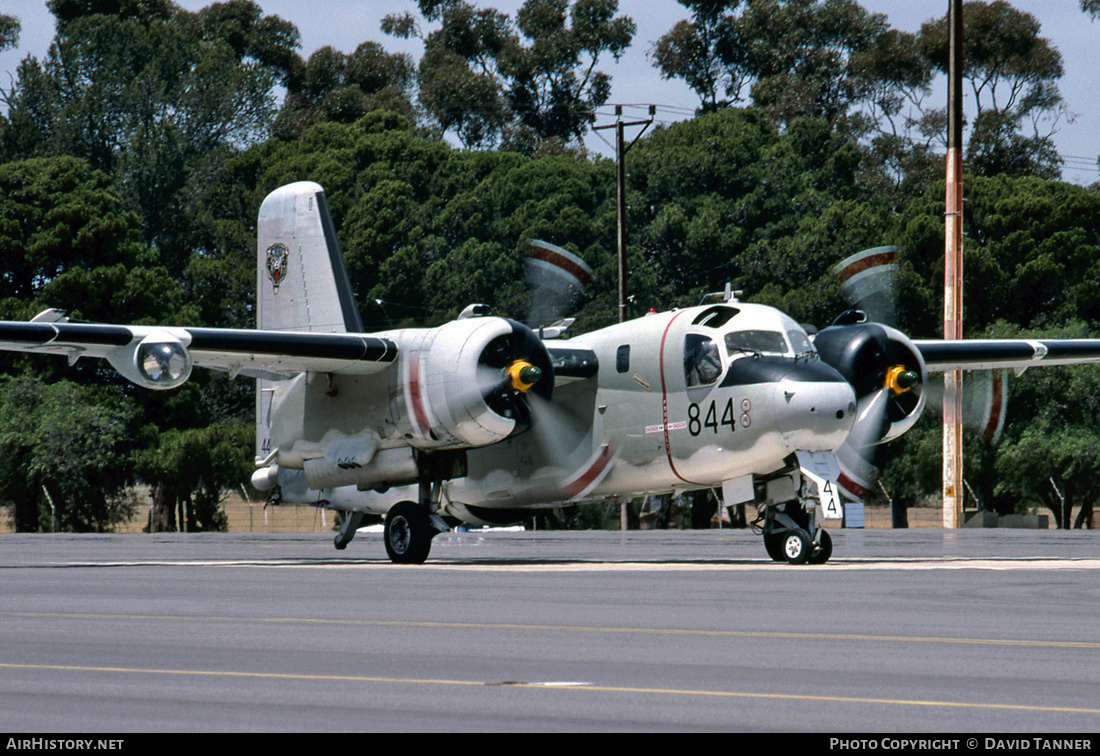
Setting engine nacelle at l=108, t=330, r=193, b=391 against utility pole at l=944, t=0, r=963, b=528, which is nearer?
engine nacelle at l=108, t=330, r=193, b=391

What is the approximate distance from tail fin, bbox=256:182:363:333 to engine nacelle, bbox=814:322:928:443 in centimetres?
956

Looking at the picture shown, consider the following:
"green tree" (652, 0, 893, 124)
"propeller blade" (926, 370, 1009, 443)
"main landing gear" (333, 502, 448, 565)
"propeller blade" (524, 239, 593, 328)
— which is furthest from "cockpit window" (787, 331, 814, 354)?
"green tree" (652, 0, 893, 124)

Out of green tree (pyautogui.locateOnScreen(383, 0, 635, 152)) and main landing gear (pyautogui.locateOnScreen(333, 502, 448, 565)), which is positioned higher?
green tree (pyautogui.locateOnScreen(383, 0, 635, 152))

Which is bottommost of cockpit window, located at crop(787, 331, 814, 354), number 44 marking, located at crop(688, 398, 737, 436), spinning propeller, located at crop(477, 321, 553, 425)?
number 44 marking, located at crop(688, 398, 737, 436)

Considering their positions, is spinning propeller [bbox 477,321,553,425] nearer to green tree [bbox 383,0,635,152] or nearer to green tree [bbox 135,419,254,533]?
green tree [bbox 135,419,254,533]

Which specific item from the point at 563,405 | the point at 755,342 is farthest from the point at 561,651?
the point at 563,405

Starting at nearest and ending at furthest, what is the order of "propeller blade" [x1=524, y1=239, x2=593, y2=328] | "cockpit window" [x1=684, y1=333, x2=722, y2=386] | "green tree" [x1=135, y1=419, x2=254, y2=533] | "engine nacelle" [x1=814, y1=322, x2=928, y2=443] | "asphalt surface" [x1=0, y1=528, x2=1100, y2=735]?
"asphalt surface" [x1=0, y1=528, x2=1100, y2=735]
"cockpit window" [x1=684, y1=333, x2=722, y2=386]
"engine nacelle" [x1=814, y1=322, x2=928, y2=443]
"propeller blade" [x1=524, y1=239, x2=593, y2=328]
"green tree" [x1=135, y1=419, x2=254, y2=533]

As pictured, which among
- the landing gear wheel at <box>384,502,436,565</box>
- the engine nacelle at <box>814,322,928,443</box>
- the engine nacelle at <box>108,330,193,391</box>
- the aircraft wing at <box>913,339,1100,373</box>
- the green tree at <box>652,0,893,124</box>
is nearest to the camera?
the engine nacelle at <box>108,330,193,391</box>

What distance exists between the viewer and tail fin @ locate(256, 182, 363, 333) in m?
27.5

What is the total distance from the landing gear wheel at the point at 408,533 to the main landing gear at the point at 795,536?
5.61 m

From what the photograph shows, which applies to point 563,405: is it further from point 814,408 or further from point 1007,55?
point 1007,55

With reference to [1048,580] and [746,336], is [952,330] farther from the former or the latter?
[1048,580]

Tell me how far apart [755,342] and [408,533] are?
6590mm

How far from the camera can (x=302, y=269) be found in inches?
1102
